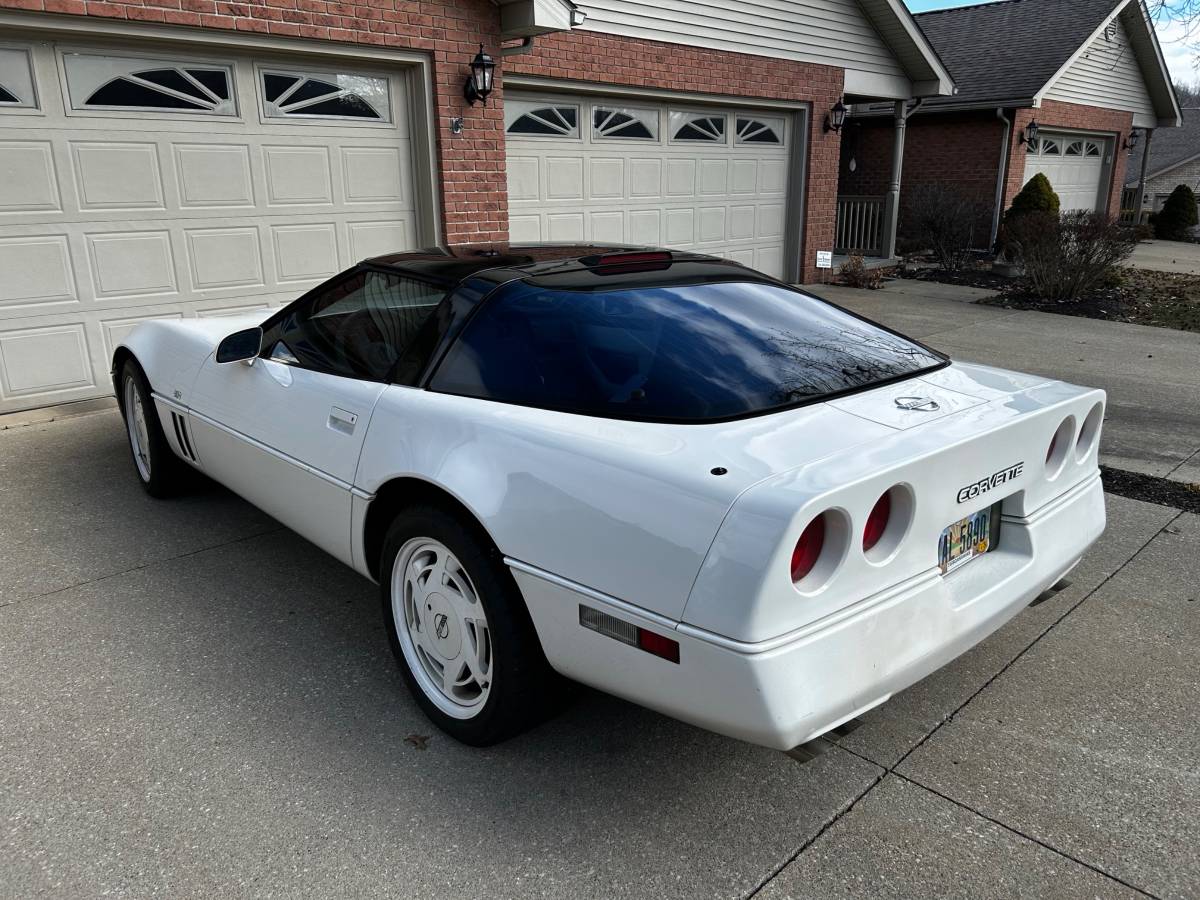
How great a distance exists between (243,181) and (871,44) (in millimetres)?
10058

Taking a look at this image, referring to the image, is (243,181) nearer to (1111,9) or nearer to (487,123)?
(487,123)

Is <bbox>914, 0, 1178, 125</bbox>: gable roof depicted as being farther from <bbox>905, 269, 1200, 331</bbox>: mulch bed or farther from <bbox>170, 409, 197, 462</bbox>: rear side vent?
<bbox>170, 409, 197, 462</bbox>: rear side vent

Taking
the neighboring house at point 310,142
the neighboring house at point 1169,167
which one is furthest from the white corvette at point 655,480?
the neighboring house at point 1169,167

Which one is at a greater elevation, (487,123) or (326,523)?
(487,123)

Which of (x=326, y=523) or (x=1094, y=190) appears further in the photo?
(x=1094, y=190)

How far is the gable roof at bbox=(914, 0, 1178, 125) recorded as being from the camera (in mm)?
18594

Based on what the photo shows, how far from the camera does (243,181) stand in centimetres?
752

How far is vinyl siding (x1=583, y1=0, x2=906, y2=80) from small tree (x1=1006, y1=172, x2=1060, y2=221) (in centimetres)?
450

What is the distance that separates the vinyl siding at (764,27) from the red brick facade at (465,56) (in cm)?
15

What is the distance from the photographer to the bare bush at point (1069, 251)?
11.6m

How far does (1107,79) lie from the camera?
20.8 m

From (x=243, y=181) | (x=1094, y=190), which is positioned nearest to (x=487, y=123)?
(x=243, y=181)

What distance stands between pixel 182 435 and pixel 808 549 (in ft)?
10.8

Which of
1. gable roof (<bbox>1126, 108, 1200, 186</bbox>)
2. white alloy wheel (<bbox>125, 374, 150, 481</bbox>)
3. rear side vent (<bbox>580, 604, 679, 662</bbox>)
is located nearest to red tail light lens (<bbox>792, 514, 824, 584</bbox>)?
rear side vent (<bbox>580, 604, 679, 662</bbox>)
